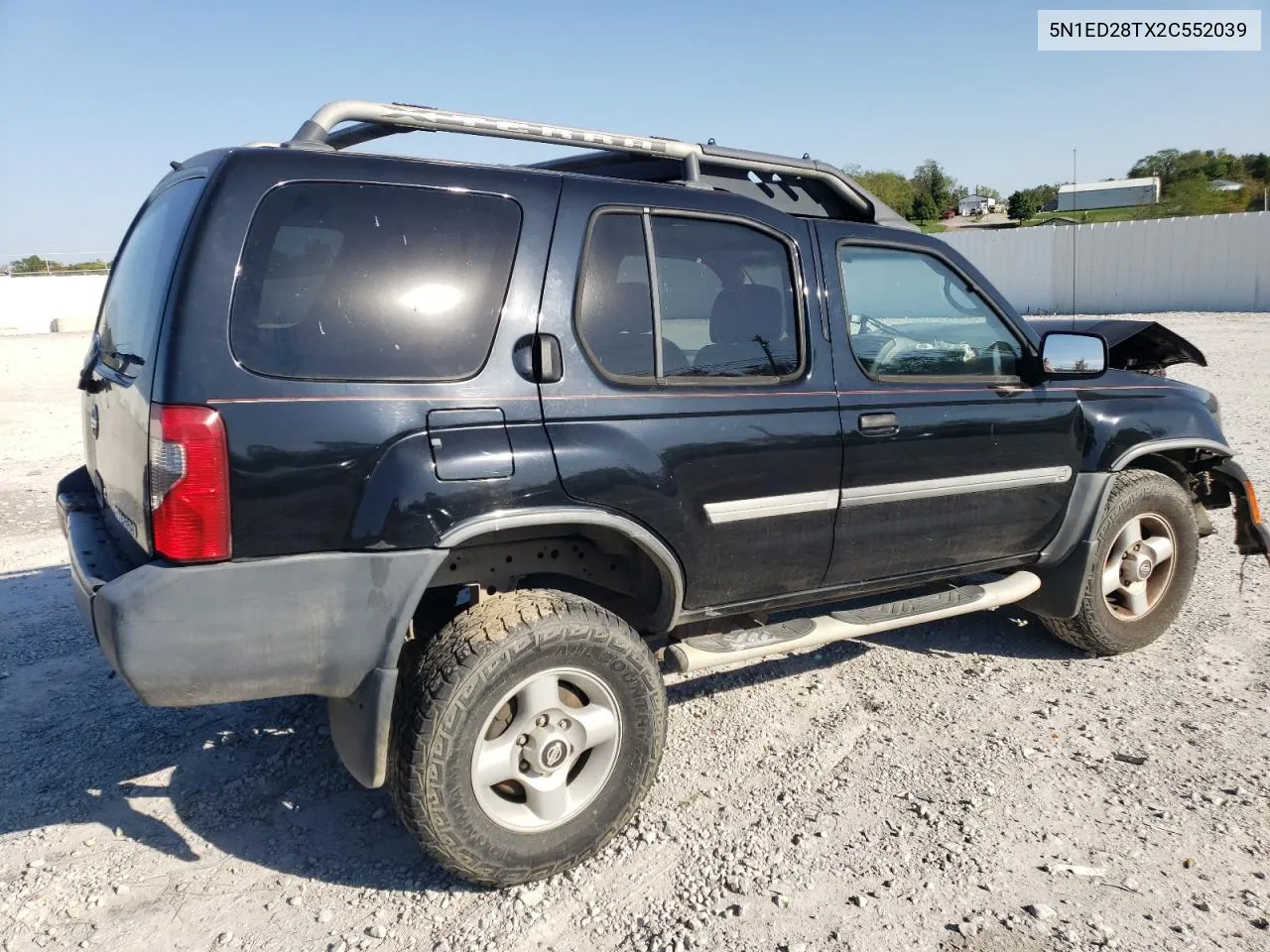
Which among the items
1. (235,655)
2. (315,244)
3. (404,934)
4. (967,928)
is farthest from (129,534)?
(967,928)

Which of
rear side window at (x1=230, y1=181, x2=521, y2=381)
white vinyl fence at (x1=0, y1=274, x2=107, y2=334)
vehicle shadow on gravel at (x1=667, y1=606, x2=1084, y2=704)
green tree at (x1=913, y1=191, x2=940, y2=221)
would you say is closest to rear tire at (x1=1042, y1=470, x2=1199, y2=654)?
vehicle shadow on gravel at (x1=667, y1=606, x2=1084, y2=704)

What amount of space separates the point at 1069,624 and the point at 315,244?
3682 mm

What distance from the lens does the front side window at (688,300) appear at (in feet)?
10.2

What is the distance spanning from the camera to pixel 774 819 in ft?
10.8

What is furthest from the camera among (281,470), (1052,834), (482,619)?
(1052,834)

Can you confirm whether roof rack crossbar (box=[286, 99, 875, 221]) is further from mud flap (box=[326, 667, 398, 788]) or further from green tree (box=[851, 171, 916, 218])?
green tree (box=[851, 171, 916, 218])

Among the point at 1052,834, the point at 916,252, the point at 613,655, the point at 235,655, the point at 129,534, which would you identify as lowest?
the point at 1052,834

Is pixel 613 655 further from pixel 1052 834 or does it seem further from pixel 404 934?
pixel 1052 834

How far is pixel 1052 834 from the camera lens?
124 inches

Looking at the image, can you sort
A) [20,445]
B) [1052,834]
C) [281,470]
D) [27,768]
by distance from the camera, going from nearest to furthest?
[281,470] → [1052,834] → [27,768] → [20,445]

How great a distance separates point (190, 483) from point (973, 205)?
6926 centimetres

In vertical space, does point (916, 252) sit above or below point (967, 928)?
above

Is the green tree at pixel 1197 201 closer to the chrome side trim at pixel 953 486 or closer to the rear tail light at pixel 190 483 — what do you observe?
the chrome side trim at pixel 953 486

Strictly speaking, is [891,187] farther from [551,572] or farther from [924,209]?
[551,572]
